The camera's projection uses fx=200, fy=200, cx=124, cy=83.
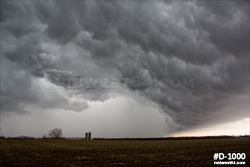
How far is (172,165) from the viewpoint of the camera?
19266mm

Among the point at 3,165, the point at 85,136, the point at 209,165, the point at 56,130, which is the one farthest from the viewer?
the point at 56,130

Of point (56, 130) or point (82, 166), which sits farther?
point (56, 130)

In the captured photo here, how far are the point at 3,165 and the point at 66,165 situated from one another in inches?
251

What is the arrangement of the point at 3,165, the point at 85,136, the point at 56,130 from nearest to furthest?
the point at 3,165
the point at 85,136
the point at 56,130

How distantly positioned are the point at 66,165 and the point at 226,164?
15712 mm

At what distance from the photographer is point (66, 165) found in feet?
66.8

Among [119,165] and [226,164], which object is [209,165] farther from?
[119,165]

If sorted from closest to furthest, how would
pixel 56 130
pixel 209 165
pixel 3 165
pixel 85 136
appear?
pixel 209 165, pixel 3 165, pixel 85 136, pixel 56 130

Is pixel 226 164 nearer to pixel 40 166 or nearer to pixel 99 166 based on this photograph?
pixel 99 166

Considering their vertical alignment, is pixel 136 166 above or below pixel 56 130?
above

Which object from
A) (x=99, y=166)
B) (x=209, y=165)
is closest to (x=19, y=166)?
(x=99, y=166)

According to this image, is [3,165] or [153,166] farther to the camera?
[3,165]

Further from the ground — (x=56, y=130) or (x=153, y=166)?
(x=153, y=166)

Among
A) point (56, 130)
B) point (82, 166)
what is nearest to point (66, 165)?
point (82, 166)
